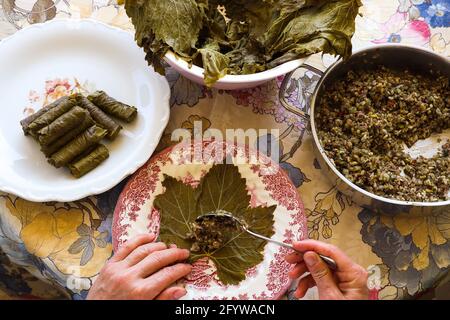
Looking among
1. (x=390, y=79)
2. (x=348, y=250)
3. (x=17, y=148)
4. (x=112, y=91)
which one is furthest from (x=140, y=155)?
(x=390, y=79)

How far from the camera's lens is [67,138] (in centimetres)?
143

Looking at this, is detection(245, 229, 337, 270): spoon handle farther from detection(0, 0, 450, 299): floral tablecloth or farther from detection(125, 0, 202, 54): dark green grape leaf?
detection(125, 0, 202, 54): dark green grape leaf

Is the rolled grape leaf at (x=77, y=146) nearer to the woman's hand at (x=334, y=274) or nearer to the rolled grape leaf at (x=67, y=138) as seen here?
the rolled grape leaf at (x=67, y=138)

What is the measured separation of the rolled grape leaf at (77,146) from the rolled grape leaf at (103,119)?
0.02 m

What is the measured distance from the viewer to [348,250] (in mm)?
Answer: 1367

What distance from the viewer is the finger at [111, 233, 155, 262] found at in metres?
1.29

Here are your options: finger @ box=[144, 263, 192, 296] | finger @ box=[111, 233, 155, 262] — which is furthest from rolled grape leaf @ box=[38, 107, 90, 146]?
finger @ box=[144, 263, 192, 296]

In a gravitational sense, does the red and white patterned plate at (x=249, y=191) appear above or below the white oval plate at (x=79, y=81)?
below

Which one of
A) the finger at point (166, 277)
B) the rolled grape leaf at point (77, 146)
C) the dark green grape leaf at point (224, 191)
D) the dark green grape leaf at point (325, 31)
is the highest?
the dark green grape leaf at point (325, 31)

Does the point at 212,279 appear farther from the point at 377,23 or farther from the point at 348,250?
A: the point at 377,23

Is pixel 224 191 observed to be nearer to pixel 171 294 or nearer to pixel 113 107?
pixel 171 294

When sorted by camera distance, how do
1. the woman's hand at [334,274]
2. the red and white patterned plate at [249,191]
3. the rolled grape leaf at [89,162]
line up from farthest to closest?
the rolled grape leaf at [89,162] < the red and white patterned plate at [249,191] < the woman's hand at [334,274]

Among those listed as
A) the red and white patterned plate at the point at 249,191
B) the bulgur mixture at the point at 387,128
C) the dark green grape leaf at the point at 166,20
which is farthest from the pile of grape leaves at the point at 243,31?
the red and white patterned plate at the point at 249,191

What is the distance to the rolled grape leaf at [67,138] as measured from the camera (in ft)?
4.69
